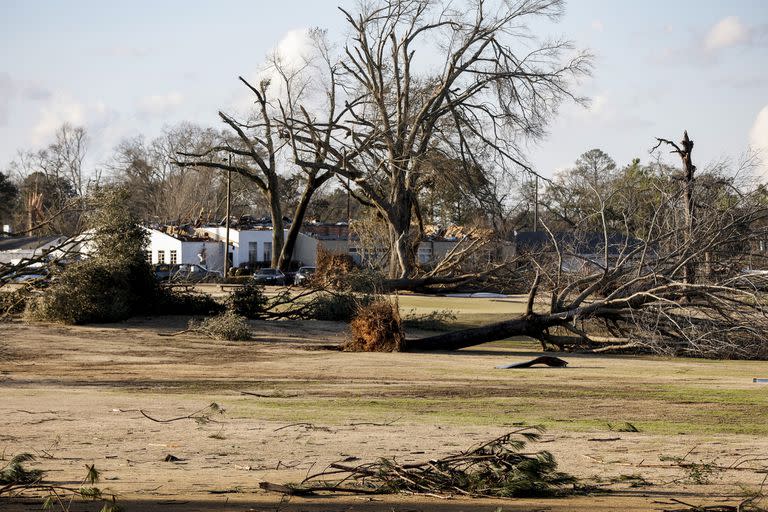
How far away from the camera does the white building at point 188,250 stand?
71.6 metres

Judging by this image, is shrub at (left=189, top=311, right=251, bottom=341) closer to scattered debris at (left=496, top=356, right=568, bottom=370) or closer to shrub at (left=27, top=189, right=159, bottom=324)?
shrub at (left=27, top=189, right=159, bottom=324)

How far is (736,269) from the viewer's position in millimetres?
24609

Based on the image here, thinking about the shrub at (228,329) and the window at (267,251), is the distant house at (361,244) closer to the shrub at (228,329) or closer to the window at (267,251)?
the window at (267,251)

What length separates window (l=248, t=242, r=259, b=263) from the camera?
76.9 meters

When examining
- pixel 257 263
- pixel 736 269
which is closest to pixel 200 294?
pixel 736 269

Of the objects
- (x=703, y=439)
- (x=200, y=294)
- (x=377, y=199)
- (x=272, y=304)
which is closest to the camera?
(x=703, y=439)

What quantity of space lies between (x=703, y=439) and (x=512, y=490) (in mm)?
4211

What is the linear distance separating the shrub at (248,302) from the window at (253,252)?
45.0 metres

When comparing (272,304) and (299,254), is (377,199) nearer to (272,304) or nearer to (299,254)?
(272,304)

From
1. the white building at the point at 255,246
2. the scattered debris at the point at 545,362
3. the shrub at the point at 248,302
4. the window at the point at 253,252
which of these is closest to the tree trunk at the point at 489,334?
the scattered debris at the point at 545,362

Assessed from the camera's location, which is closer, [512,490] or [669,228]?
[512,490]

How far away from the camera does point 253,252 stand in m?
77.2

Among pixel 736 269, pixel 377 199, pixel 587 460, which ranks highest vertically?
pixel 377 199

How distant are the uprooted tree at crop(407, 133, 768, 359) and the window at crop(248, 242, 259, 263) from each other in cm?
5173
